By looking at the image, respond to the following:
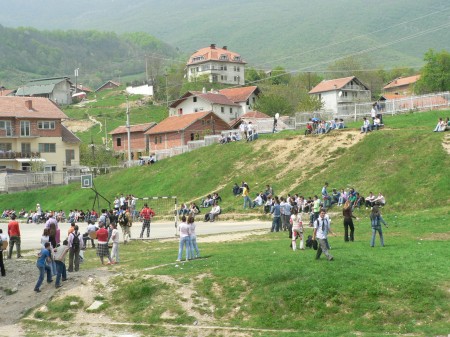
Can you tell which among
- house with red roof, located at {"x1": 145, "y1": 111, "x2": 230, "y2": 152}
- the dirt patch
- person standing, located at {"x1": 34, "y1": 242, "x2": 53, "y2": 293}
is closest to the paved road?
the dirt patch

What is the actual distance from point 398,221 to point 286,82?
435ft

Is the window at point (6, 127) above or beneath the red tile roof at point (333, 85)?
beneath

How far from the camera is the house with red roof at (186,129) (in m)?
93.6

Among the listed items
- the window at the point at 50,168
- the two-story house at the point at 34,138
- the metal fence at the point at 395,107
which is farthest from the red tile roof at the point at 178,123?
the metal fence at the point at 395,107

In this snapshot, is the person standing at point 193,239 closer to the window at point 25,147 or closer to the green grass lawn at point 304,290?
the green grass lawn at point 304,290

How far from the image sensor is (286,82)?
168 metres

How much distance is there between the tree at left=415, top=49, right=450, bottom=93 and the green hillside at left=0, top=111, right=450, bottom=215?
60315 millimetres

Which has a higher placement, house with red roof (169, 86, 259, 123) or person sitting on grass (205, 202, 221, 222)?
house with red roof (169, 86, 259, 123)

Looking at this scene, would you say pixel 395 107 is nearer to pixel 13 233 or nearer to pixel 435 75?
pixel 13 233

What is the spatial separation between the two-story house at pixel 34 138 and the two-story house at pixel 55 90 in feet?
234

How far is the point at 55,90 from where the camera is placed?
553ft

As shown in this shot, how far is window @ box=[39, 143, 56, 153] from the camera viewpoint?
93625 mm

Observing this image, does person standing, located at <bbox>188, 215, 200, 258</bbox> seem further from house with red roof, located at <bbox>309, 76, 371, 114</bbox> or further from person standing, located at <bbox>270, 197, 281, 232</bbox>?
house with red roof, located at <bbox>309, 76, 371, 114</bbox>

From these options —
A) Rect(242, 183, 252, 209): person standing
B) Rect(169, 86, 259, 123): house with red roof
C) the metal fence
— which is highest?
Rect(169, 86, 259, 123): house with red roof
